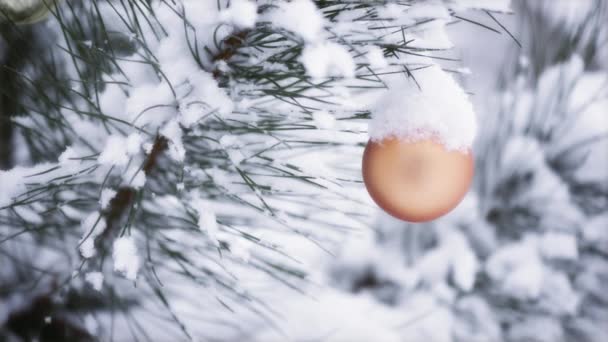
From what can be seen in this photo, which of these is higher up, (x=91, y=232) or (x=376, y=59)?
(x=376, y=59)

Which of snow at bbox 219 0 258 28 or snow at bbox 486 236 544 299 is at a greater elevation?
snow at bbox 219 0 258 28

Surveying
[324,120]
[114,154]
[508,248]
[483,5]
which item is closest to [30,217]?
[114,154]

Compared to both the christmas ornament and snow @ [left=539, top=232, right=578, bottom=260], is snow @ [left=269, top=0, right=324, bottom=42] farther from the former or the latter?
snow @ [left=539, top=232, right=578, bottom=260]

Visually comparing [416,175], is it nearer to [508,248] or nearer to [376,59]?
[376,59]

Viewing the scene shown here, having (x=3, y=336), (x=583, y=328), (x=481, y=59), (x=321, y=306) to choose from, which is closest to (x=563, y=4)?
(x=481, y=59)

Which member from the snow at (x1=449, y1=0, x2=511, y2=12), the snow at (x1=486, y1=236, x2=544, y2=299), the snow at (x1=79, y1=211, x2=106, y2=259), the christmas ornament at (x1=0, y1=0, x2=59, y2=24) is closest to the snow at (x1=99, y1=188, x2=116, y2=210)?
the snow at (x1=79, y1=211, x2=106, y2=259)

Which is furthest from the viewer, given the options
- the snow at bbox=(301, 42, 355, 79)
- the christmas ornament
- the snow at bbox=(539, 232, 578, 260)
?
the snow at bbox=(539, 232, 578, 260)

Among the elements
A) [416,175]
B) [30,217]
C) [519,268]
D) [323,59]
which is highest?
[323,59]
